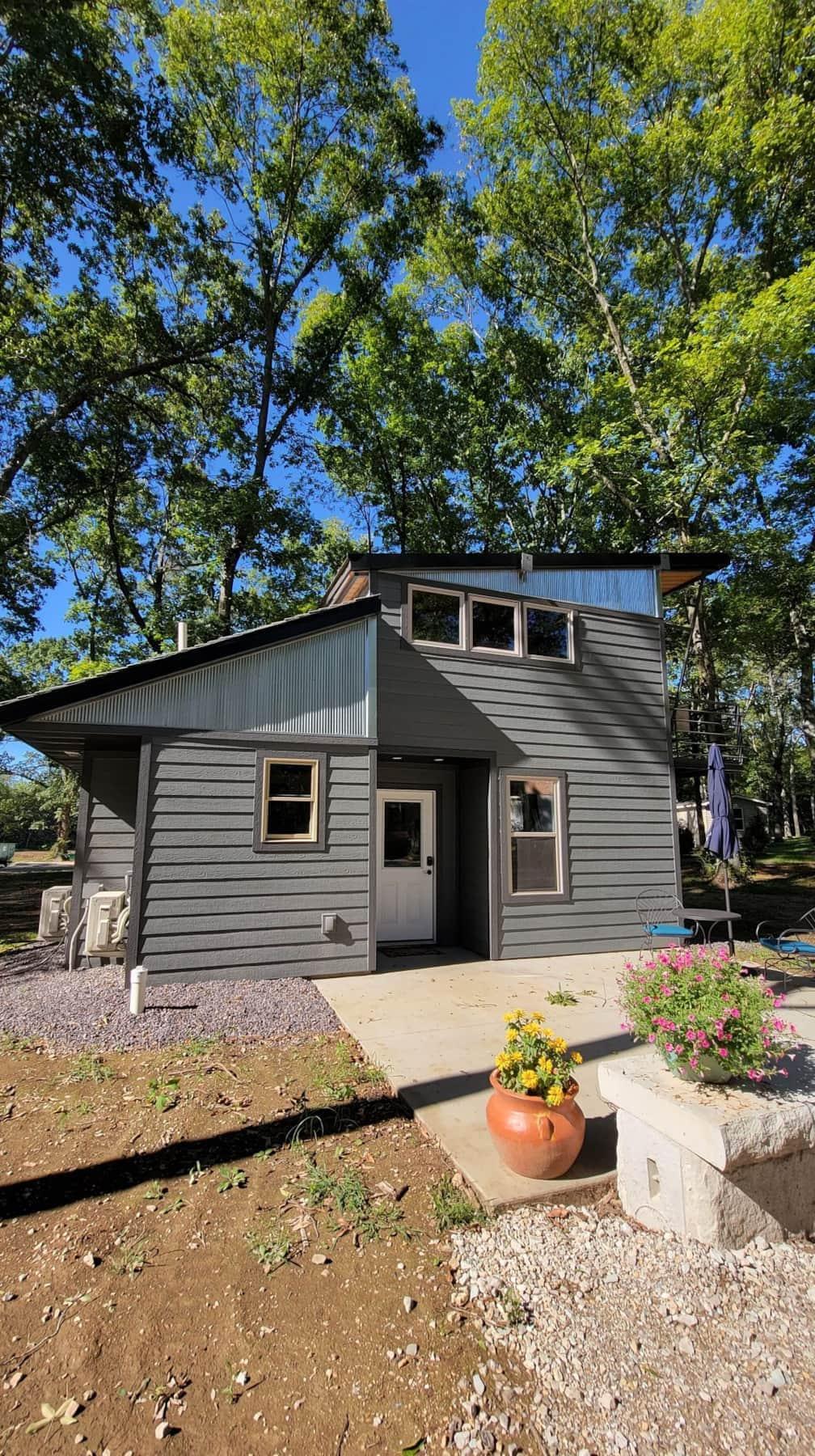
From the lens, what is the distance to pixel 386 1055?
425 centimetres

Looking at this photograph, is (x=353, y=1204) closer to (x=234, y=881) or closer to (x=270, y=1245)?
(x=270, y=1245)

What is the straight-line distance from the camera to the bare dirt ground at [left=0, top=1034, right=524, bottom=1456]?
Result: 1.72 meters

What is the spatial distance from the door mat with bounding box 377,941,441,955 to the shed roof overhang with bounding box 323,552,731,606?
15.5ft

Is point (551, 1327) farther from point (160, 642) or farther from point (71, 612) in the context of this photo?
point (71, 612)

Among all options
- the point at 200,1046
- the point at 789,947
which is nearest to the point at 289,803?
the point at 200,1046

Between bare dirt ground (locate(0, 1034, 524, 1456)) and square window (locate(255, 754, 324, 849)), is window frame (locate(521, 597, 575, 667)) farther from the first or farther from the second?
bare dirt ground (locate(0, 1034, 524, 1456))

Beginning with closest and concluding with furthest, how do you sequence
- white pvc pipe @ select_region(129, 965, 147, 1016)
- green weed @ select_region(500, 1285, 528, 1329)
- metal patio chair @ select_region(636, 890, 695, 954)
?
green weed @ select_region(500, 1285, 528, 1329) < white pvc pipe @ select_region(129, 965, 147, 1016) < metal patio chair @ select_region(636, 890, 695, 954)

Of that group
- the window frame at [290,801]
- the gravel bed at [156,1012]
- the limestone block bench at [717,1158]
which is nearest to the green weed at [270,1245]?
the limestone block bench at [717,1158]

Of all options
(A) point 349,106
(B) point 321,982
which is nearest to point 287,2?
(A) point 349,106

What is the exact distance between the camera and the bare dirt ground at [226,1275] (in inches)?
67.9

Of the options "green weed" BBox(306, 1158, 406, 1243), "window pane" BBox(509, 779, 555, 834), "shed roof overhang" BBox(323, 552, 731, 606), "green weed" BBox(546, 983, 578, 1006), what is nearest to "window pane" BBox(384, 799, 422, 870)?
"window pane" BBox(509, 779, 555, 834)

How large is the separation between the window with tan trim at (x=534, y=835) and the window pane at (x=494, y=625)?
1.77 m

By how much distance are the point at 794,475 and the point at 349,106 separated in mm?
15007

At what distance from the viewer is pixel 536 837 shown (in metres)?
7.74
